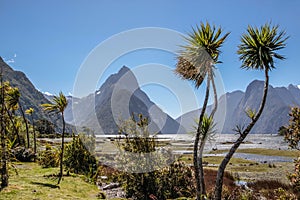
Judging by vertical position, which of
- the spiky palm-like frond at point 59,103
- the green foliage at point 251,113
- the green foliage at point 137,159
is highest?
the spiky palm-like frond at point 59,103

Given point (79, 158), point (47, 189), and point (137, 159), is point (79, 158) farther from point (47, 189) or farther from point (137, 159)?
point (137, 159)

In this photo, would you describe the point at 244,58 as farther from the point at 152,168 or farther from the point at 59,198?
the point at 59,198

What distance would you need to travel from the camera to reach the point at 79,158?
17656 mm

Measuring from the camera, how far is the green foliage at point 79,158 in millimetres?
17328

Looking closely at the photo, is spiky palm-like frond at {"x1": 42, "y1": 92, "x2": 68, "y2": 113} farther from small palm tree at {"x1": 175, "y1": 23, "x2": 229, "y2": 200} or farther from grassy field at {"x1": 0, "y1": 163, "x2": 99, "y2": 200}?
small palm tree at {"x1": 175, "y1": 23, "x2": 229, "y2": 200}

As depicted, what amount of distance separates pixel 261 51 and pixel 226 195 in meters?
5.57

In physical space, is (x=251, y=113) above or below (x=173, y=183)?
above

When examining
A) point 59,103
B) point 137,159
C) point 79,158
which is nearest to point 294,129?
point 137,159

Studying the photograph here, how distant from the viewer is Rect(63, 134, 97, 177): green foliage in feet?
56.9

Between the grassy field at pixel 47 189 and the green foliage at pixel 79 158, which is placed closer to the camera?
the grassy field at pixel 47 189

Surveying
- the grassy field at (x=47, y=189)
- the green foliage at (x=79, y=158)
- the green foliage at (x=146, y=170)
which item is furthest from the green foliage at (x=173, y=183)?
the green foliage at (x=79, y=158)

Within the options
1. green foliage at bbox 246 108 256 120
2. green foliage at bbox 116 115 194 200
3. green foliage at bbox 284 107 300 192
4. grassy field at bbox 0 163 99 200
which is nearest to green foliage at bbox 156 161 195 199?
green foliage at bbox 116 115 194 200

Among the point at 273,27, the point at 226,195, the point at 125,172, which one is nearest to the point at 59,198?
the point at 125,172

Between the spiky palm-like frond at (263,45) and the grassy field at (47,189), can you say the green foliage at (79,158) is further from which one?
the spiky palm-like frond at (263,45)
